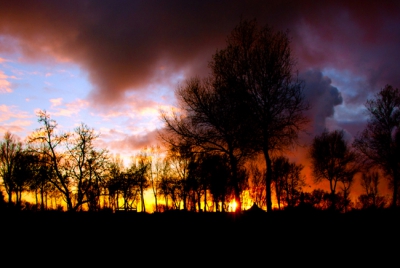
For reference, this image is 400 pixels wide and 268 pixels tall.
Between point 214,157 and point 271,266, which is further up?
point 214,157

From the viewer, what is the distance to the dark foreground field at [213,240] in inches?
368

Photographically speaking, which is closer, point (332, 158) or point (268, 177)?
point (268, 177)

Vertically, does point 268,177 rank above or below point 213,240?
above

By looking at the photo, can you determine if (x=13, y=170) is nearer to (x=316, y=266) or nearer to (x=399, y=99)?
(x=316, y=266)

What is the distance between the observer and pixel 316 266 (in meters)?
8.59

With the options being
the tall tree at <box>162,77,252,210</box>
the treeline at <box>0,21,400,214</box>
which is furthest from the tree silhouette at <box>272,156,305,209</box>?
the tall tree at <box>162,77,252,210</box>

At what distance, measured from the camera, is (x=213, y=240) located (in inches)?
459

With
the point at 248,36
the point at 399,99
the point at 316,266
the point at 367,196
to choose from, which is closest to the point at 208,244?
the point at 316,266

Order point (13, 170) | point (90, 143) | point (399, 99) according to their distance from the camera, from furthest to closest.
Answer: point (13, 170) → point (90, 143) → point (399, 99)

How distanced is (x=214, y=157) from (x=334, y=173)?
28.3m

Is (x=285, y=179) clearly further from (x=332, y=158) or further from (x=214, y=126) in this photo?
(x=214, y=126)

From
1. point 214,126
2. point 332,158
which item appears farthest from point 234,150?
point 332,158

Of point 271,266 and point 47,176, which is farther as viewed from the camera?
point 47,176

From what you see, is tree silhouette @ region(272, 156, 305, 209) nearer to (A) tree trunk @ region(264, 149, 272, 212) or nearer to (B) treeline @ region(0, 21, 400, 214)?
(B) treeline @ region(0, 21, 400, 214)
